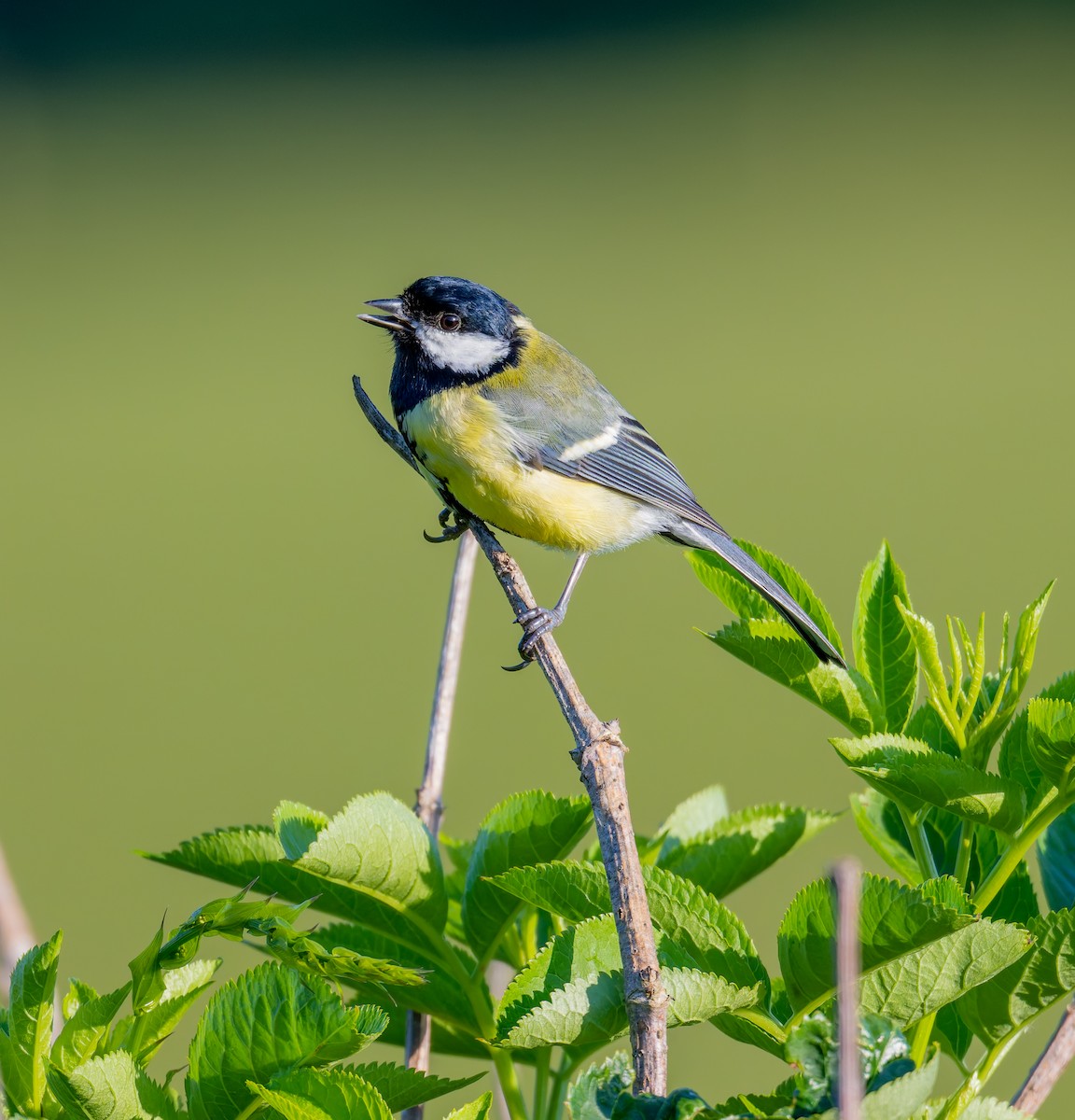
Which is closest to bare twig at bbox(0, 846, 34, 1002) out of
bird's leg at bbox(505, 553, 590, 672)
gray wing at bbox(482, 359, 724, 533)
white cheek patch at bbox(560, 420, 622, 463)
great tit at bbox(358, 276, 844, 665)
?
bird's leg at bbox(505, 553, 590, 672)

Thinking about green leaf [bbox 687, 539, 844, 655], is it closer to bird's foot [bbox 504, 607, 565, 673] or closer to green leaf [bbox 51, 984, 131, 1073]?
bird's foot [bbox 504, 607, 565, 673]

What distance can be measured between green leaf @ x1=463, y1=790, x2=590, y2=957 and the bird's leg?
132 mm

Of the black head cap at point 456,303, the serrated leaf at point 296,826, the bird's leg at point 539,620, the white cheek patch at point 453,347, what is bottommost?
the bird's leg at point 539,620

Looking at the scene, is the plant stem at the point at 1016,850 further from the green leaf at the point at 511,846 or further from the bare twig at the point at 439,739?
the bare twig at the point at 439,739

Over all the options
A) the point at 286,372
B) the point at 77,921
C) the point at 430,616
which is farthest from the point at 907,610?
the point at 286,372

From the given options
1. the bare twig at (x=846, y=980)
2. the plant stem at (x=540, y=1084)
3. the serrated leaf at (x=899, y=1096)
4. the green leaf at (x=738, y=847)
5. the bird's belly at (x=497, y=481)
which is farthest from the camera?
the bird's belly at (x=497, y=481)

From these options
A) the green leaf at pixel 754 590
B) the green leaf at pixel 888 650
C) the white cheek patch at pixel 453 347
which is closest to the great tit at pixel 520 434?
the white cheek patch at pixel 453 347

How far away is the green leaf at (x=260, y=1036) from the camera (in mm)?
794

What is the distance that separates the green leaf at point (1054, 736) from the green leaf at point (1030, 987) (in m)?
0.09

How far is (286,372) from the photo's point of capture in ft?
44.0

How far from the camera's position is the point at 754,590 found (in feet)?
3.93

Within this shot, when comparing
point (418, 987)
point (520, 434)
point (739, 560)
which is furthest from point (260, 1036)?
point (520, 434)

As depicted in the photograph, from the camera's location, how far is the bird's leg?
1.53 m

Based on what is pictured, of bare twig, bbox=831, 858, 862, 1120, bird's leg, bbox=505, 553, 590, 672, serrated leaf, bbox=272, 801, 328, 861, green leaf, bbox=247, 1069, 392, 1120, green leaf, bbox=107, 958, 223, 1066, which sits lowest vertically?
bird's leg, bbox=505, 553, 590, 672
